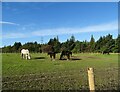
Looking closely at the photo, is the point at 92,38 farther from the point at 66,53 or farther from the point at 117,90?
the point at 117,90

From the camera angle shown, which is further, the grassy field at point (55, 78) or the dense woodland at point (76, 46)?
the dense woodland at point (76, 46)

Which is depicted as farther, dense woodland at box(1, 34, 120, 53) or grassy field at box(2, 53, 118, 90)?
dense woodland at box(1, 34, 120, 53)

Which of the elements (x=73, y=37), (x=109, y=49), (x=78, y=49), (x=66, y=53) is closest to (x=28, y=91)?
(x=66, y=53)

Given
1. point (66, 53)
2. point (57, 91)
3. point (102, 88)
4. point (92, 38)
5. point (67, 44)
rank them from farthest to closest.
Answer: point (92, 38)
point (67, 44)
point (66, 53)
point (102, 88)
point (57, 91)

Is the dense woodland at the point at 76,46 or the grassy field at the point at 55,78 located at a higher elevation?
the dense woodland at the point at 76,46

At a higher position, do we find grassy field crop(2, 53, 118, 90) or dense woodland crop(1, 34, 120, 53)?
dense woodland crop(1, 34, 120, 53)

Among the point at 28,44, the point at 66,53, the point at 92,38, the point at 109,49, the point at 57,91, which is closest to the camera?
the point at 57,91

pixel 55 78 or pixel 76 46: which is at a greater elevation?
pixel 76 46

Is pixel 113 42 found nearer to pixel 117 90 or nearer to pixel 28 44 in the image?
pixel 28 44

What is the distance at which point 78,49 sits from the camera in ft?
333

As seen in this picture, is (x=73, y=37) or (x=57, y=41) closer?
(x=57, y=41)

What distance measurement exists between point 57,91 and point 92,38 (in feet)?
355

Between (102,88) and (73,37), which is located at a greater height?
(73,37)

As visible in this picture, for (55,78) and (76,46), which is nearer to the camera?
(55,78)
